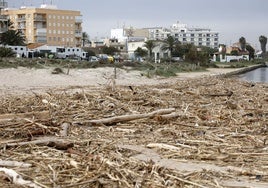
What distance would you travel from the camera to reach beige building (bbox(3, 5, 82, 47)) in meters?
118

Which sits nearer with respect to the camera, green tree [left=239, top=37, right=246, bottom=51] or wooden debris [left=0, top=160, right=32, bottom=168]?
wooden debris [left=0, top=160, right=32, bottom=168]

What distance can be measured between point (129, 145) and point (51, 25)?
113091mm

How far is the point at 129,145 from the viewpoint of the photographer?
911cm

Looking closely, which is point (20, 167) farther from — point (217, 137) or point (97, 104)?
point (97, 104)

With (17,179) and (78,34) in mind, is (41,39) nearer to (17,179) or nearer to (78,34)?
(78,34)

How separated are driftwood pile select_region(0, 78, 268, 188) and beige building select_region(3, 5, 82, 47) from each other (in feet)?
349

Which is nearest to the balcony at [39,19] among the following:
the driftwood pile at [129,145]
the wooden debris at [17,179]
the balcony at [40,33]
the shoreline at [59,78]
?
the balcony at [40,33]

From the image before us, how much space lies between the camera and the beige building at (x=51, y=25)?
388 feet

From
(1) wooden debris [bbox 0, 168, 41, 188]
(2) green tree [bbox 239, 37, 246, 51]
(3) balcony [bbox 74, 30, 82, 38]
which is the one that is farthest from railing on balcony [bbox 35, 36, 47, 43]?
(1) wooden debris [bbox 0, 168, 41, 188]

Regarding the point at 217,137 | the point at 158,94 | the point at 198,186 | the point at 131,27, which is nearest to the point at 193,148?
the point at 217,137

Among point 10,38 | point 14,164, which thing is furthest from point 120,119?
point 10,38

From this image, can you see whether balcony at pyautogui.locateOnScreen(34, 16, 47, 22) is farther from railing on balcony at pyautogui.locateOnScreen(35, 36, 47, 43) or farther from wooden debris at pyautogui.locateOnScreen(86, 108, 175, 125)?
wooden debris at pyautogui.locateOnScreen(86, 108, 175, 125)

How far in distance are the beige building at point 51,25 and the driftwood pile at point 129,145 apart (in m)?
106

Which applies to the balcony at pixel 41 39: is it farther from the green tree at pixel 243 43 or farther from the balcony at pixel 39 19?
the green tree at pixel 243 43
